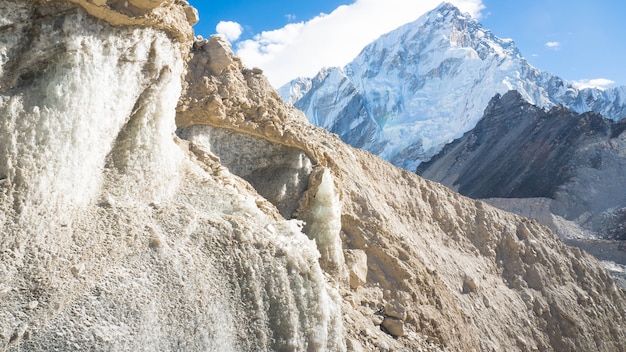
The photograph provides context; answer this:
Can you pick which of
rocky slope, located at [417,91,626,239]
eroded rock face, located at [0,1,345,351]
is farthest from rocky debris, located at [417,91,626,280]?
eroded rock face, located at [0,1,345,351]

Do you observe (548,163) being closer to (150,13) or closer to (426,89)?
(150,13)

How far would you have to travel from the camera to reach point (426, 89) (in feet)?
406

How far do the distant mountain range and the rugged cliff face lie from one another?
92650mm

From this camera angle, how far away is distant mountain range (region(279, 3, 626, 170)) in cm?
11031

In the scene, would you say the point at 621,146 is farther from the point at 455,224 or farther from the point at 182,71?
the point at 182,71

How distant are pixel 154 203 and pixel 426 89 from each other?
122 m

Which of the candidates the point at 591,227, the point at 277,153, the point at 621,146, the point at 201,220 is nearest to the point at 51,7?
the point at 201,220

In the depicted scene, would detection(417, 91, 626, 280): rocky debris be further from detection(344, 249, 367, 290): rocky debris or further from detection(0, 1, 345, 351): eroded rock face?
detection(0, 1, 345, 351): eroded rock face

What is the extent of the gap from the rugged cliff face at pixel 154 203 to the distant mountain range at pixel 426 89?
9265cm

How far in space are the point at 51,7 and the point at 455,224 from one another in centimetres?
1446

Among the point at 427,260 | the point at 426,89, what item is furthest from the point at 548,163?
the point at 426,89

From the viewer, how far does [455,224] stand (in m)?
18.0

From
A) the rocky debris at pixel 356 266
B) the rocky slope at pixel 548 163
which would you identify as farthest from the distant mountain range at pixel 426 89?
the rocky debris at pixel 356 266

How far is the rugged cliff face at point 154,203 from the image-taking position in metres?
5.45
